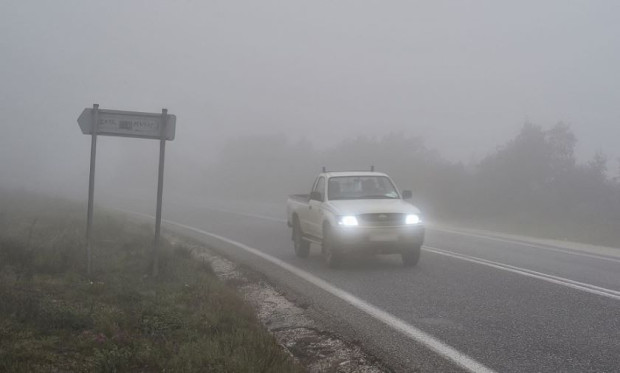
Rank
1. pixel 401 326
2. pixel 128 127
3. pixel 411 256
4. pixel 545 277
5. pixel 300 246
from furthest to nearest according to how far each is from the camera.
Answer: pixel 300 246
pixel 411 256
pixel 545 277
pixel 128 127
pixel 401 326

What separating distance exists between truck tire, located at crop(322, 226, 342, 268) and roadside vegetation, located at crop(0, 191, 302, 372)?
2.06 meters

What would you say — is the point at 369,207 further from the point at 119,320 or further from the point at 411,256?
the point at 119,320

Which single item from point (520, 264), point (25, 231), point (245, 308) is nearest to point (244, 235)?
point (25, 231)

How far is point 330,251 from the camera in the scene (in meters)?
9.88

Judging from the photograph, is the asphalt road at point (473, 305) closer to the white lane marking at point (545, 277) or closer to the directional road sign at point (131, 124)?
the white lane marking at point (545, 277)

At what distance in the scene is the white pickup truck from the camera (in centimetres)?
960

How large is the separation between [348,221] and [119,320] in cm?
478

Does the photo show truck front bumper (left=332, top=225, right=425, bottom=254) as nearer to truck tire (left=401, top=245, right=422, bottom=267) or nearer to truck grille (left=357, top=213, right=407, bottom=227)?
truck grille (left=357, top=213, right=407, bottom=227)

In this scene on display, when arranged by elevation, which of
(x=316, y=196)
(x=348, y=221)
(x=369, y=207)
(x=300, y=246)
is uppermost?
(x=316, y=196)

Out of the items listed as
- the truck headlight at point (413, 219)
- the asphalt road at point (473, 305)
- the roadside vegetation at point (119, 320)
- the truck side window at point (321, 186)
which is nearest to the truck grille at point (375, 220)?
the truck headlight at point (413, 219)

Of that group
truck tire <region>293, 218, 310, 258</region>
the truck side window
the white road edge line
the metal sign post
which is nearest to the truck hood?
the truck side window

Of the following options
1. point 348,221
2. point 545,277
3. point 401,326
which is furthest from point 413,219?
point 401,326

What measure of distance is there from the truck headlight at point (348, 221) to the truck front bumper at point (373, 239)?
0.22ft

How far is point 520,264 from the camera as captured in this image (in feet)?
34.8
